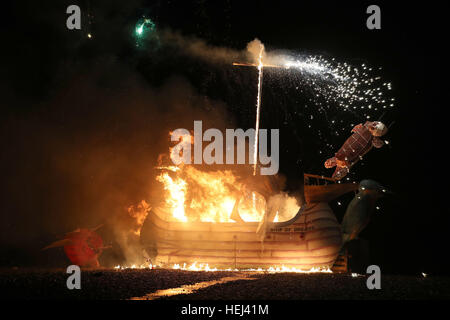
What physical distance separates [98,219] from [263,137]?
48.4 feet

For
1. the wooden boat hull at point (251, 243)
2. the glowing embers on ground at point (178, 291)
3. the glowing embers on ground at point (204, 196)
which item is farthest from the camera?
the glowing embers on ground at point (204, 196)

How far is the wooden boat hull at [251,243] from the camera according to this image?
60.0 feet

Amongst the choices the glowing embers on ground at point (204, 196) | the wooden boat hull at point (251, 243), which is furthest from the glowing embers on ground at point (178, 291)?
the glowing embers on ground at point (204, 196)

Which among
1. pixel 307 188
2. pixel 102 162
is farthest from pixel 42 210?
pixel 307 188

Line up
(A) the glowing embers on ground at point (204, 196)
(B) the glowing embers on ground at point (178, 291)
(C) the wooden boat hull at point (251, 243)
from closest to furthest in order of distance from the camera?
(B) the glowing embers on ground at point (178, 291) → (C) the wooden boat hull at point (251, 243) → (A) the glowing embers on ground at point (204, 196)

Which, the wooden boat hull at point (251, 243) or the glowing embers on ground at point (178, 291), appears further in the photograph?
the wooden boat hull at point (251, 243)

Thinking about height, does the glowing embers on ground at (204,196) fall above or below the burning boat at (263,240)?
above

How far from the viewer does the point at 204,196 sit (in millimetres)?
23500

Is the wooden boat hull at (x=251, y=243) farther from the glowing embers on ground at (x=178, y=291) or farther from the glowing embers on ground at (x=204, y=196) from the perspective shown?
the glowing embers on ground at (x=178, y=291)

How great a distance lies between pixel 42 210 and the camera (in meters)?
24.0

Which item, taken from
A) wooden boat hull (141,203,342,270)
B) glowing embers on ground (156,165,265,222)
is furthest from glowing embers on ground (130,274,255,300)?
glowing embers on ground (156,165,265,222)

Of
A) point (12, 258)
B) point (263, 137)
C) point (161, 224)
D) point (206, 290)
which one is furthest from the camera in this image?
point (263, 137)

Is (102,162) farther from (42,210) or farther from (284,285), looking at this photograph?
(284,285)

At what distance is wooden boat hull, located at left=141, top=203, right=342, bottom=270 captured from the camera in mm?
18281
